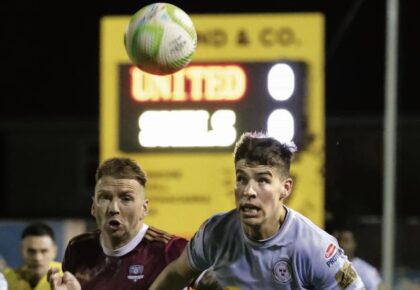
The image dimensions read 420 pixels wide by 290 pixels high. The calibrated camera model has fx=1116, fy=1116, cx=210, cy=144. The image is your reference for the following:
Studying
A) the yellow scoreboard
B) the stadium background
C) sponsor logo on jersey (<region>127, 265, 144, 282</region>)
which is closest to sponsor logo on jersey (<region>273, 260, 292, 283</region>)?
sponsor logo on jersey (<region>127, 265, 144, 282</region>)

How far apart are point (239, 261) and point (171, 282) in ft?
0.79

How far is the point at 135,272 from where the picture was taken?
3.80 meters

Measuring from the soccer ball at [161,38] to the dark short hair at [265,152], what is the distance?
0.46 metres

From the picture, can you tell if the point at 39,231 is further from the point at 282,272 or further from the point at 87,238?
the point at 282,272

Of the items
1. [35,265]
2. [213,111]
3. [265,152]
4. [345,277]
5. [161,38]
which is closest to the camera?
[345,277]

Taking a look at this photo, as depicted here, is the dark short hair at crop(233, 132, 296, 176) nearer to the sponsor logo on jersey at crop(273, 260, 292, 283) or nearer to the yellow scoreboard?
the sponsor logo on jersey at crop(273, 260, 292, 283)

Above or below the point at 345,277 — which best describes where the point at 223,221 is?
above

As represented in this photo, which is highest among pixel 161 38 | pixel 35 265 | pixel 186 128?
pixel 161 38

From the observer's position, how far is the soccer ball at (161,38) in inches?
155

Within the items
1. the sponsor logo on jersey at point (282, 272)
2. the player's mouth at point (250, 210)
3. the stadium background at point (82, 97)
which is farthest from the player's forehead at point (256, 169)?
the stadium background at point (82, 97)

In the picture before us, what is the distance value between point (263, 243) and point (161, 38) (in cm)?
84

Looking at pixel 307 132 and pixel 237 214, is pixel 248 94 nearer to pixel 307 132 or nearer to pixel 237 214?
pixel 307 132

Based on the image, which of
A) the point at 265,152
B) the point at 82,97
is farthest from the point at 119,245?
the point at 82,97

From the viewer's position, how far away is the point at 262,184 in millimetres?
3564
